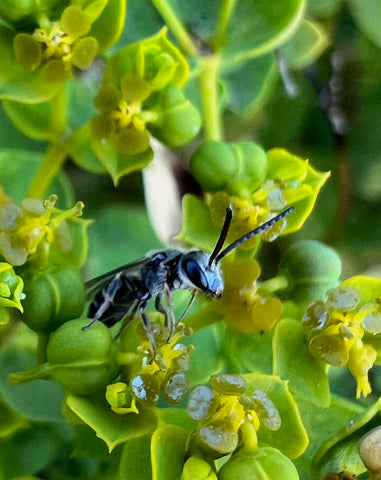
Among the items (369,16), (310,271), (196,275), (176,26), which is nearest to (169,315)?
(196,275)

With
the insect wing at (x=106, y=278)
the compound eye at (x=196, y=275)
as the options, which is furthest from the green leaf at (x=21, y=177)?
the compound eye at (x=196, y=275)

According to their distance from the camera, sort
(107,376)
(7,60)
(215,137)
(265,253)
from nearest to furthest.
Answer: (107,376) < (7,60) < (215,137) < (265,253)

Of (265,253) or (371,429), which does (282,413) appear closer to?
(371,429)

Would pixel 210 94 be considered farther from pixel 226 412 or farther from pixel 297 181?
pixel 226 412

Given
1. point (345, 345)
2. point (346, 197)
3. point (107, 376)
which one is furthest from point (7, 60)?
point (346, 197)

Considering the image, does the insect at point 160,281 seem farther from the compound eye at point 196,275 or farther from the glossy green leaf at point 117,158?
the glossy green leaf at point 117,158

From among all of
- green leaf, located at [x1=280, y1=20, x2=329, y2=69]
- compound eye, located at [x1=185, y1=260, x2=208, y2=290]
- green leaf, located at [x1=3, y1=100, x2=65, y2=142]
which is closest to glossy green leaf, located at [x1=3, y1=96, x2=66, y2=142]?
green leaf, located at [x1=3, y1=100, x2=65, y2=142]
